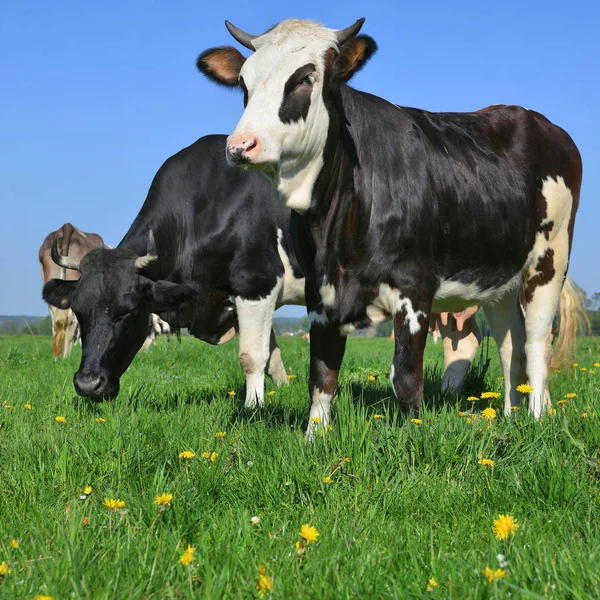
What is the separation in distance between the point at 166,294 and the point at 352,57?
2863 millimetres

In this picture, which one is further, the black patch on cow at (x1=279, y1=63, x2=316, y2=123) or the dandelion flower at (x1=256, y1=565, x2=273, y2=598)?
the black patch on cow at (x1=279, y1=63, x2=316, y2=123)

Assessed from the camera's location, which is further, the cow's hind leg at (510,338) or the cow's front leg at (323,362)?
the cow's hind leg at (510,338)

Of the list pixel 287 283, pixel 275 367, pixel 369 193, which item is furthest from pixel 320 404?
pixel 275 367

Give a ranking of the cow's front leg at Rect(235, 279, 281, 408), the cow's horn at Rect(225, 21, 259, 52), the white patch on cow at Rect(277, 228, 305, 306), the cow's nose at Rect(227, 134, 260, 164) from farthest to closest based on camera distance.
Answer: the white patch on cow at Rect(277, 228, 305, 306)
the cow's front leg at Rect(235, 279, 281, 408)
the cow's horn at Rect(225, 21, 259, 52)
the cow's nose at Rect(227, 134, 260, 164)

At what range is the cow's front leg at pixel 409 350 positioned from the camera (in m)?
4.66

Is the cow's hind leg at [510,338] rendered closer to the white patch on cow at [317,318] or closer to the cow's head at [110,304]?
the white patch on cow at [317,318]

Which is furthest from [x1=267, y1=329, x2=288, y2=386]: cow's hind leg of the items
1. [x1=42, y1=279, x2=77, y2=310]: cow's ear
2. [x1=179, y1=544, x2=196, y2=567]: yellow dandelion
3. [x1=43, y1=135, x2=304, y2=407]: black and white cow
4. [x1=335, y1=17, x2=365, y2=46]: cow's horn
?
[x1=179, y1=544, x2=196, y2=567]: yellow dandelion

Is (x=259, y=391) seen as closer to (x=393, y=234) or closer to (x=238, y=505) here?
(x=393, y=234)

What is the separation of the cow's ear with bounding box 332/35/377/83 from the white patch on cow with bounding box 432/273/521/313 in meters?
1.44

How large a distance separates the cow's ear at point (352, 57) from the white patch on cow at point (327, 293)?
1.21 m

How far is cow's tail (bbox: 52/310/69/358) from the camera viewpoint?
1492 centimetres

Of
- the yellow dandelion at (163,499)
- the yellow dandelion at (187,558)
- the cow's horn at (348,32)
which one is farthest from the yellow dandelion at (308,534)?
the cow's horn at (348,32)

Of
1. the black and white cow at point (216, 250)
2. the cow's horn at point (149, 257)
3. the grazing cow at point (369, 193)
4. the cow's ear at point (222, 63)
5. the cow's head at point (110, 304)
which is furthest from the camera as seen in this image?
the black and white cow at point (216, 250)

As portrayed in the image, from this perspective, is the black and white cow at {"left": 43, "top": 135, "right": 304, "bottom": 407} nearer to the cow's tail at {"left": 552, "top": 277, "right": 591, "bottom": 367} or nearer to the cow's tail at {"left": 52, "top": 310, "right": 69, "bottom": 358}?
the cow's tail at {"left": 552, "top": 277, "right": 591, "bottom": 367}
